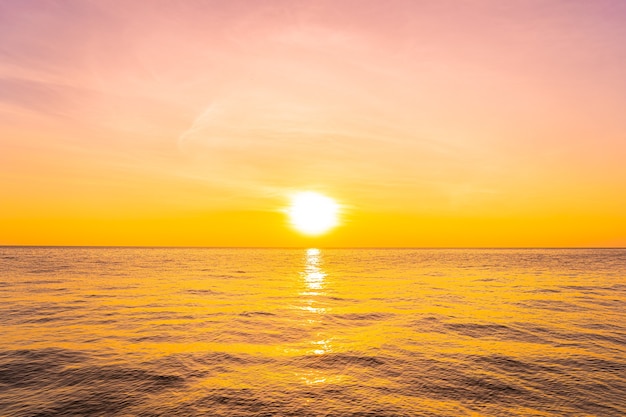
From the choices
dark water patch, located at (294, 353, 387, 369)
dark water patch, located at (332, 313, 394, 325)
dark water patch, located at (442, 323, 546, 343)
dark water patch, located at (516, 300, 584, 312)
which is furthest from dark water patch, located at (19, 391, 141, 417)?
dark water patch, located at (516, 300, 584, 312)

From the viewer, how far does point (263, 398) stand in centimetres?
1346

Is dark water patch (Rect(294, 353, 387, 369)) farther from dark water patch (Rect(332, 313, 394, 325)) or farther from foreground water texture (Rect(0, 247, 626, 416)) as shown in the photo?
dark water patch (Rect(332, 313, 394, 325))

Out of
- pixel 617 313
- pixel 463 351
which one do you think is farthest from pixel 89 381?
pixel 617 313

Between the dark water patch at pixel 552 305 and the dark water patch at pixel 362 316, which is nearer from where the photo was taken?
the dark water patch at pixel 362 316

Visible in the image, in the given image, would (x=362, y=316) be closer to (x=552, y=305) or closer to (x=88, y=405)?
(x=552, y=305)

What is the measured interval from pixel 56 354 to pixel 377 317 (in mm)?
20336

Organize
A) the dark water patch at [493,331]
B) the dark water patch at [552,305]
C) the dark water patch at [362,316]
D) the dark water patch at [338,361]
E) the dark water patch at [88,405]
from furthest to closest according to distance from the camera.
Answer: the dark water patch at [552,305], the dark water patch at [362,316], the dark water patch at [493,331], the dark water patch at [338,361], the dark water patch at [88,405]

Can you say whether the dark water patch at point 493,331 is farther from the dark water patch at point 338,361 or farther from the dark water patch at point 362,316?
the dark water patch at point 338,361

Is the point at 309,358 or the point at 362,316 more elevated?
the point at 362,316

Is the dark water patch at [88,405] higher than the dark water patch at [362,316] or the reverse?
the reverse

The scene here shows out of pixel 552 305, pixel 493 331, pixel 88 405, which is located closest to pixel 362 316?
pixel 493 331

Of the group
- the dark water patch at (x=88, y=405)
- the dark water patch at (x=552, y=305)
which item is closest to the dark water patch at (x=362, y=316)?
the dark water patch at (x=552, y=305)

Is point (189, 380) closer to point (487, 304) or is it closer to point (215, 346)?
point (215, 346)

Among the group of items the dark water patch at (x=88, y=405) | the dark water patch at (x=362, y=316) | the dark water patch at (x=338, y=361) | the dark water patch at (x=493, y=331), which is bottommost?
the dark water patch at (x=493, y=331)
